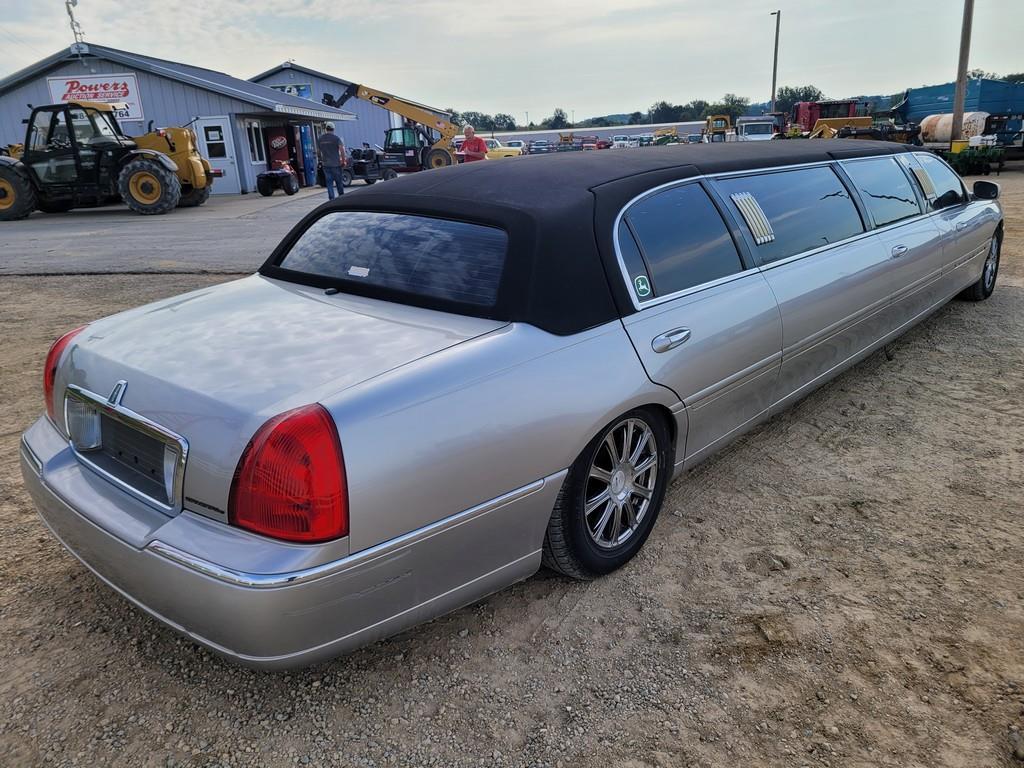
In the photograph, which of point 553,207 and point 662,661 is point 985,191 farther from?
point 662,661

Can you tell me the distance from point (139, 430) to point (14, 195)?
18.1 m

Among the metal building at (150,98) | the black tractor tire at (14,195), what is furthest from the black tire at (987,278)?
the metal building at (150,98)

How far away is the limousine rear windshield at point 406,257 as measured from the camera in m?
2.58

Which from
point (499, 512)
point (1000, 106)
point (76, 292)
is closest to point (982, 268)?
point (499, 512)

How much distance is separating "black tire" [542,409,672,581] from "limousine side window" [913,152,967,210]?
11.4 ft

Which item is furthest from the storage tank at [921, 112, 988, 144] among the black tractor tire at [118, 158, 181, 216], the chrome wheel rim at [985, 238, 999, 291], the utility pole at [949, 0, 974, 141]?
the black tractor tire at [118, 158, 181, 216]

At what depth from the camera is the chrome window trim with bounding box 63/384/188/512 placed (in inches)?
78.4

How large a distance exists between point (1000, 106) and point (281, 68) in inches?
1245

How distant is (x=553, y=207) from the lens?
104 inches

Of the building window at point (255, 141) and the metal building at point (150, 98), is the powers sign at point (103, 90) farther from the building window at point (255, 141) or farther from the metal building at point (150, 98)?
the building window at point (255, 141)

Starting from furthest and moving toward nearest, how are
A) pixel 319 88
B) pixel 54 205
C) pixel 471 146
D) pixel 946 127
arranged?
pixel 319 88, pixel 946 127, pixel 471 146, pixel 54 205

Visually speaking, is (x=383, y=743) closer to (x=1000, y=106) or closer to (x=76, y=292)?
(x=76, y=292)

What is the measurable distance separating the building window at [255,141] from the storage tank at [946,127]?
72.9 ft

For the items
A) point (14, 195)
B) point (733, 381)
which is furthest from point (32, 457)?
point (14, 195)
